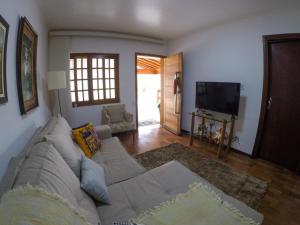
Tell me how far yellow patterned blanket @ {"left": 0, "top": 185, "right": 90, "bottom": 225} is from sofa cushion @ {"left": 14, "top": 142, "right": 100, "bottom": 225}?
10 cm

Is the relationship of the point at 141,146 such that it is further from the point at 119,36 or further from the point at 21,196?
the point at 21,196

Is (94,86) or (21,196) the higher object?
(94,86)

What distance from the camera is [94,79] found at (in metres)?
4.07

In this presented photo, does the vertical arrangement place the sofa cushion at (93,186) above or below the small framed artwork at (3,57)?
below

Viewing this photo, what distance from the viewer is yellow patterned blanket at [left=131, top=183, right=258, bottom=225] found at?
40.9 inches

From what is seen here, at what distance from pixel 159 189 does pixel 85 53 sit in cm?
345

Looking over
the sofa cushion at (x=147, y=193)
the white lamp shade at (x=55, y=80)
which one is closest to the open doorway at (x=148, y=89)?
the white lamp shade at (x=55, y=80)

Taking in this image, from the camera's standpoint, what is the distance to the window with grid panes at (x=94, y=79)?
12.7ft

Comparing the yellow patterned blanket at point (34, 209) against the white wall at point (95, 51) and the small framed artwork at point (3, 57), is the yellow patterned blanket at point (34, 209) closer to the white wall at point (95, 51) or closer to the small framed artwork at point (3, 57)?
the small framed artwork at point (3, 57)

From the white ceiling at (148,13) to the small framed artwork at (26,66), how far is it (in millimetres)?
820

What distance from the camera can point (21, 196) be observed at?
69 cm

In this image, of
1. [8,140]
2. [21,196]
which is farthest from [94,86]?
[21,196]

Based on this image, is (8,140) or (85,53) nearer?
(8,140)

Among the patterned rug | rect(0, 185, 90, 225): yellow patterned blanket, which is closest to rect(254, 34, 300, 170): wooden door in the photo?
the patterned rug
